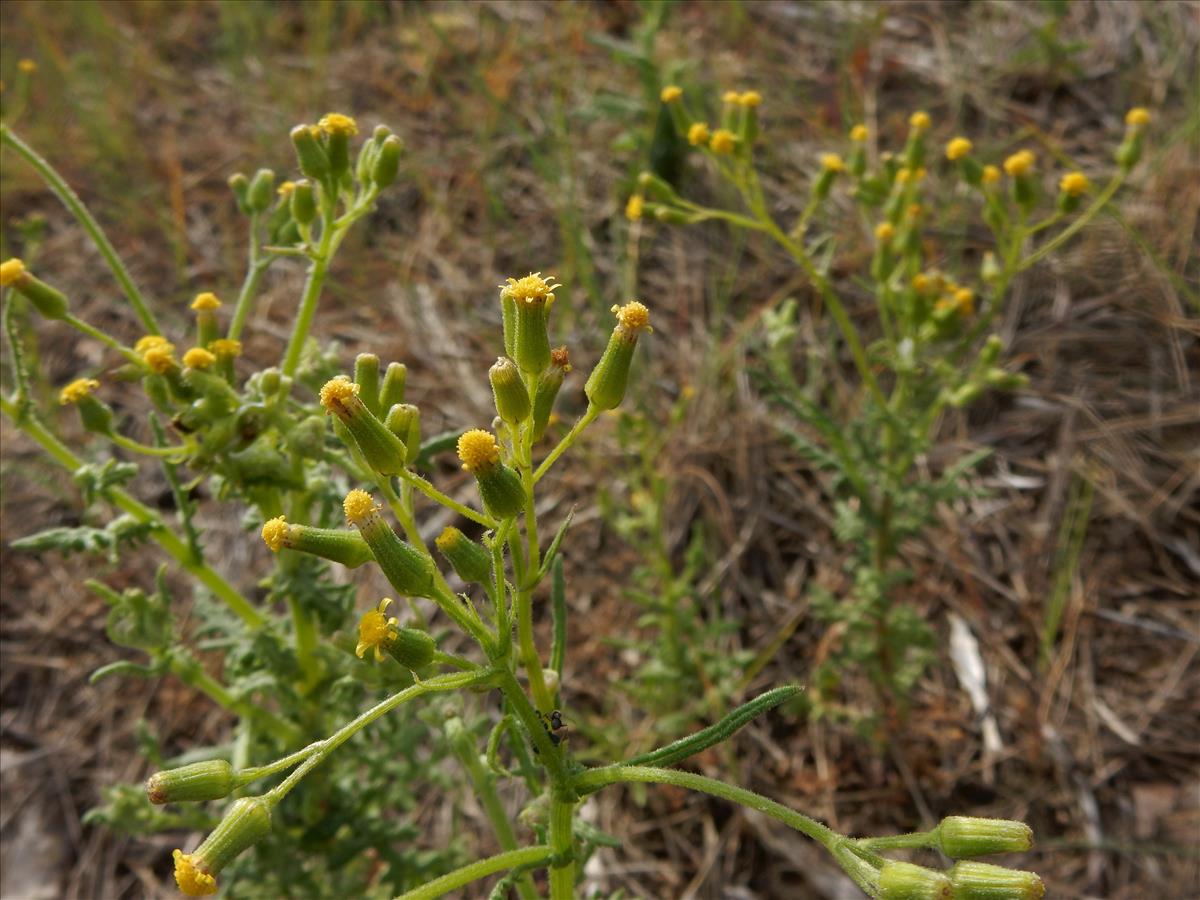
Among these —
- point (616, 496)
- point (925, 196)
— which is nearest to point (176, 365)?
point (616, 496)

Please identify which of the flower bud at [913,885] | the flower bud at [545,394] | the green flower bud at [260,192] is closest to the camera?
the flower bud at [913,885]

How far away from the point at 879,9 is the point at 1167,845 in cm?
413

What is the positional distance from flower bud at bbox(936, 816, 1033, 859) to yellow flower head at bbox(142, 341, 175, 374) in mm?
1729

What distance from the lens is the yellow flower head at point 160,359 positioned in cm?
218

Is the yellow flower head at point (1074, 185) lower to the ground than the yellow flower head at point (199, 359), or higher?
lower

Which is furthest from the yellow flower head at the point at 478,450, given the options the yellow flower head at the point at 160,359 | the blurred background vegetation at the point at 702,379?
the blurred background vegetation at the point at 702,379

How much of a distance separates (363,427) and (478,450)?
0.64 feet

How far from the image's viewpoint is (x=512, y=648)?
5.36 feet

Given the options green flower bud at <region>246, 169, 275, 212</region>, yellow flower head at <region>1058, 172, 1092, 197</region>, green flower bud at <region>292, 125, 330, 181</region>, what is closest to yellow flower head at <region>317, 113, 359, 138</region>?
green flower bud at <region>292, 125, 330, 181</region>

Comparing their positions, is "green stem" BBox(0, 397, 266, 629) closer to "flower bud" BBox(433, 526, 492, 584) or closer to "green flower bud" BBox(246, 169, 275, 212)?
"green flower bud" BBox(246, 169, 275, 212)

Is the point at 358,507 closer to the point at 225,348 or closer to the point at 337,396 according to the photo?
the point at 337,396

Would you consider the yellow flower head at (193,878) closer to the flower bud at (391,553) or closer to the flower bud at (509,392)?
the flower bud at (391,553)

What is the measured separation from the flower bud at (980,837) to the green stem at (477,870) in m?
0.62

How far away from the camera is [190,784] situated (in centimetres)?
156
